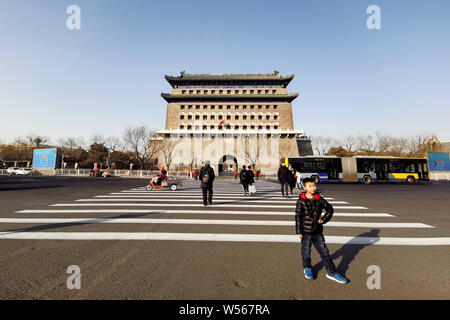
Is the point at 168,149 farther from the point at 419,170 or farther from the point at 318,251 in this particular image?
the point at 318,251

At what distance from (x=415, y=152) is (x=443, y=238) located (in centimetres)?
5796

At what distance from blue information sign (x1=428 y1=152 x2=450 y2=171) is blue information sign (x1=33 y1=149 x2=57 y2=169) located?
60.8 m

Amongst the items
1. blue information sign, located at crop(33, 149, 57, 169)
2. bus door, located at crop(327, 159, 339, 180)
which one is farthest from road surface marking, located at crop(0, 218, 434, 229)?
blue information sign, located at crop(33, 149, 57, 169)

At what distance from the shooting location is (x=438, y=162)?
112 feet

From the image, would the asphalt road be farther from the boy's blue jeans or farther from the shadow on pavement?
the boy's blue jeans

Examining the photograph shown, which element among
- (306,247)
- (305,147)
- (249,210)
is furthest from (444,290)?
(305,147)

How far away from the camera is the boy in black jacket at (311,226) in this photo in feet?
8.89

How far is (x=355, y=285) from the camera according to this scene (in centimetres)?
253

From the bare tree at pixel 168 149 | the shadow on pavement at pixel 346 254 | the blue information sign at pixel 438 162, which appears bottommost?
the shadow on pavement at pixel 346 254

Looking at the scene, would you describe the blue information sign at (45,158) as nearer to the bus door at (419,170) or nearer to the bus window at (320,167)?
the bus window at (320,167)

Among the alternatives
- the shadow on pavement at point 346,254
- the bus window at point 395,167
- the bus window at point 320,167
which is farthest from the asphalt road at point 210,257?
the bus window at point 395,167

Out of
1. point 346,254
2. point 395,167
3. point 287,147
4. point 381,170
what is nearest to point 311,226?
point 346,254

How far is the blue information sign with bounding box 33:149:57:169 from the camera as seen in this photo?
33469 mm

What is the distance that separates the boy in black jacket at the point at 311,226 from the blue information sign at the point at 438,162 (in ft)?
146
